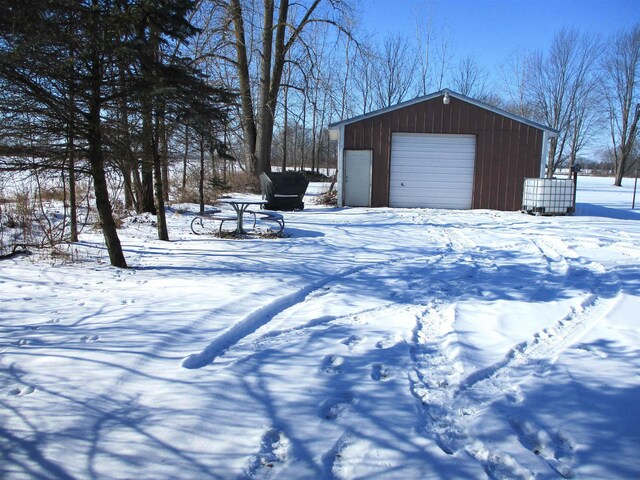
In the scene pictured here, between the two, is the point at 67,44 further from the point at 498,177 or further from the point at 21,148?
the point at 498,177

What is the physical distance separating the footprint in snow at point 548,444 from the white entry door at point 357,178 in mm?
13939

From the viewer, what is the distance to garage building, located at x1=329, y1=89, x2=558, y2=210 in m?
15.6

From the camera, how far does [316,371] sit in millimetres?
3309

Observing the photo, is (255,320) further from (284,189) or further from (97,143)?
(284,189)

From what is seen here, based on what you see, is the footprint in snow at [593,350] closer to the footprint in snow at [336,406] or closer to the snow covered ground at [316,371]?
the snow covered ground at [316,371]

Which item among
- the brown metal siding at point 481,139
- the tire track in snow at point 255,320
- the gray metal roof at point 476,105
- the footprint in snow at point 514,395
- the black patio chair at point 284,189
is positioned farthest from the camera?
the brown metal siding at point 481,139

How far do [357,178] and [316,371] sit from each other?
1351 cm

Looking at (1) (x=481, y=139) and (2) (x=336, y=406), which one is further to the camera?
(1) (x=481, y=139)

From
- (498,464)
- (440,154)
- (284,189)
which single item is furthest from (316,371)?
(440,154)

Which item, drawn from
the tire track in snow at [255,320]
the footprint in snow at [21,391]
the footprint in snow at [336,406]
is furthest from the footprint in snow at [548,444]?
the footprint in snow at [21,391]

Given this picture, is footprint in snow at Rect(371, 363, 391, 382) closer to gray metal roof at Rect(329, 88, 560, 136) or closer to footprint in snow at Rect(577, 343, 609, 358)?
footprint in snow at Rect(577, 343, 609, 358)

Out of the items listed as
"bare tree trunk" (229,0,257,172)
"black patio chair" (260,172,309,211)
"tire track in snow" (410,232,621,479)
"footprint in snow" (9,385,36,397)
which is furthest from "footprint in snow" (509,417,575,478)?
"bare tree trunk" (229,0,257,172)

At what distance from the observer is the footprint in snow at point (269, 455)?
7.42ft

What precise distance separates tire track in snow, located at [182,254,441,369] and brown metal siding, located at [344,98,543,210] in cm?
1010
